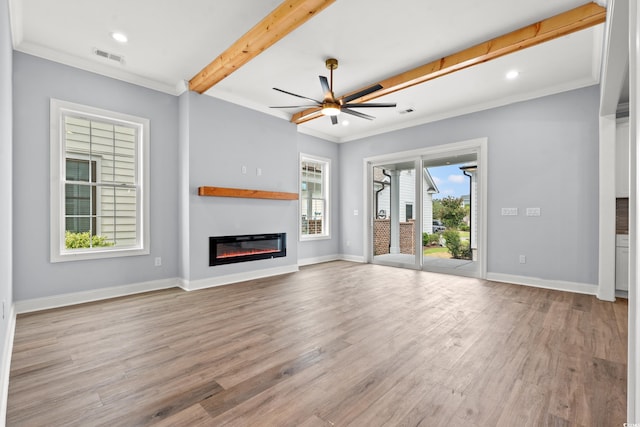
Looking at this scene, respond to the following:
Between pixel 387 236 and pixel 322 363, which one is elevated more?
pixel 387 236

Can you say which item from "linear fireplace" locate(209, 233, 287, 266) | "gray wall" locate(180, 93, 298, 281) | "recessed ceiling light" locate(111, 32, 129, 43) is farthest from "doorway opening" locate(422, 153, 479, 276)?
"recessed ceiling light" locate(111, 32, 129, 43)

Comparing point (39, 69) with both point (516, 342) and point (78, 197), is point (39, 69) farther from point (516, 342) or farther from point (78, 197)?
point (516, 342)

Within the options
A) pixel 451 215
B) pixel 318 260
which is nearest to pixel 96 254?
pixel 318 260

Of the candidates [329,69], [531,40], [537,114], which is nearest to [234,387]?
[329,69]

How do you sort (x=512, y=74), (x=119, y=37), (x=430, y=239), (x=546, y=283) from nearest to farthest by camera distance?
(x=119, y=37), (x=512, y=74), (x=546, y=283), (x=430, y=239)

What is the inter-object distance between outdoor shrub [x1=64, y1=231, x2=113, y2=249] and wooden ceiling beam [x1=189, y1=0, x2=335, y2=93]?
2.50 metres

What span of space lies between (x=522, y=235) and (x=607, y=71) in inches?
98.9

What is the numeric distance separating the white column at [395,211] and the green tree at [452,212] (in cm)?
A: 97

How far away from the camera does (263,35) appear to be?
118 inches

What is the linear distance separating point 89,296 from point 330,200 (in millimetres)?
4719

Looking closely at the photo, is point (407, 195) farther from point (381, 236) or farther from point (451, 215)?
point (381, 236)

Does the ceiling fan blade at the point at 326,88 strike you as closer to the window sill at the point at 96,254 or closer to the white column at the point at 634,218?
the white column at the point at 634,218

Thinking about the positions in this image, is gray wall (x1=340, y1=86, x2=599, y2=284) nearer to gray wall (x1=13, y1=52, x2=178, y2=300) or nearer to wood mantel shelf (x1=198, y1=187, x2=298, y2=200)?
wood mantel shelf (x1=198, y1=187, x2=298, y2=200)

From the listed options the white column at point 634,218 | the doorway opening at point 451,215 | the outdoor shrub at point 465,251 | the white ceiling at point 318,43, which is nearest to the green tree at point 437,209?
the doorway opening at point 451,215
